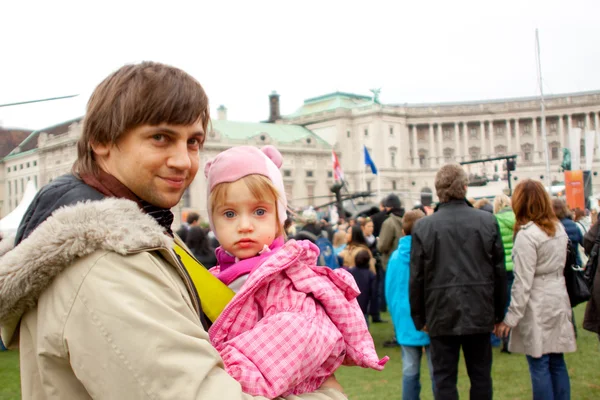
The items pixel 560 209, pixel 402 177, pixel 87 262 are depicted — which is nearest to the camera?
pixel 87 262

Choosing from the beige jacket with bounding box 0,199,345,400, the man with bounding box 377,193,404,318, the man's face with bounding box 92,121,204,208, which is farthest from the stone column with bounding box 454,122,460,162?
the beige jacket with bounding box 0,199,345,400

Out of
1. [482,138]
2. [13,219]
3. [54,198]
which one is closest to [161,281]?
[54,198]

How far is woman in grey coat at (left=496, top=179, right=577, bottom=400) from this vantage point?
4402 mm

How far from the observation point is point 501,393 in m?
5.50

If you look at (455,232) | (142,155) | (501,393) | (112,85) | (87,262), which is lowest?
(501,393)

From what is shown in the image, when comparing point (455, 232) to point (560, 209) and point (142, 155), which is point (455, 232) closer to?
point (142, 155)

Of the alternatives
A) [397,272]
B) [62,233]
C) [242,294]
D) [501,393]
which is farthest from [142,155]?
[501,393]

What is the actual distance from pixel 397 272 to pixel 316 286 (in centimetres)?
381

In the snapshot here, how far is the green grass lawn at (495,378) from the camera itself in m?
5.56

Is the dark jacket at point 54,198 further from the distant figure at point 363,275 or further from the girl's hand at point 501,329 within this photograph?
the distant figure at point 363,275

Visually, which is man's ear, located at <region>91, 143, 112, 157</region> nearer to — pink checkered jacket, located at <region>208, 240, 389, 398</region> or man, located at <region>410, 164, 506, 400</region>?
pink checkered jacket, located at <region>208, 240, 389, 398</region>

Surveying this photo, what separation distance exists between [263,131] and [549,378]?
177 ft

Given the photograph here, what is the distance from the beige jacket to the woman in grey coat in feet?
12.0

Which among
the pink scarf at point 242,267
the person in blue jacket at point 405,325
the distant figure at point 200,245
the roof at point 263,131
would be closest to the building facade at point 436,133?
the roof at point 263,131
